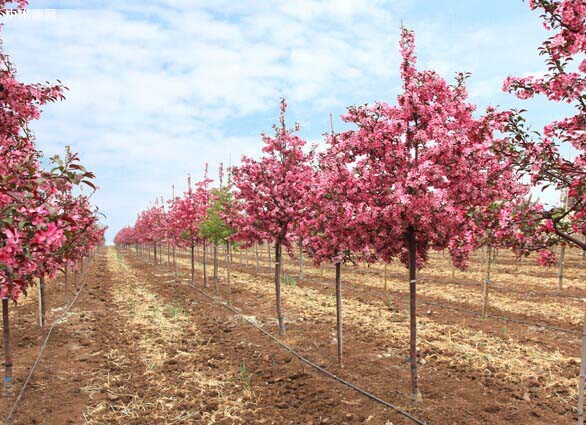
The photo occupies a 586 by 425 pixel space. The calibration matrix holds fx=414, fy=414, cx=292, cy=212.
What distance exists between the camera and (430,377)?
24.9ft

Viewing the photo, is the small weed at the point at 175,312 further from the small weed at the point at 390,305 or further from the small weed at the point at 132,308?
the small weed at the point at 390,305

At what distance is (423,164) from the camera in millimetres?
5352

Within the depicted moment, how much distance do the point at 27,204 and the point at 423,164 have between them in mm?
4345

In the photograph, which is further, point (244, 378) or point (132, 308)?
point (132, 308)

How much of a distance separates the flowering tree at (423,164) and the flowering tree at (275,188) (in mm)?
3838

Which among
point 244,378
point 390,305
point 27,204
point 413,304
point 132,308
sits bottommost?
point 132,308

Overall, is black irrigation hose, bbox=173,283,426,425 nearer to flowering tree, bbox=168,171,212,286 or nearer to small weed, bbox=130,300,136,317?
small weed, bbox=130,300,136,317

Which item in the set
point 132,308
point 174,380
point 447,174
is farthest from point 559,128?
point 132,308

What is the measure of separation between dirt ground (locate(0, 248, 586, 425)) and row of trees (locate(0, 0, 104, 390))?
2016mm

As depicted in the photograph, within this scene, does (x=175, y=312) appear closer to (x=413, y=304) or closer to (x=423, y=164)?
(x=413, y=304)

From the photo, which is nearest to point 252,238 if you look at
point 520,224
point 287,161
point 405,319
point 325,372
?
point 287,161

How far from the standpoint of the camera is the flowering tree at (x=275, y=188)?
10055 mm

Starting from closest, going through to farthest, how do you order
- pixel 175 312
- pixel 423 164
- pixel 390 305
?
pixel 423 164 → pixel 175 312 → pixel 390 305

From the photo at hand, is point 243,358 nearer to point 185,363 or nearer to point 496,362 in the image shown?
point 185,363
